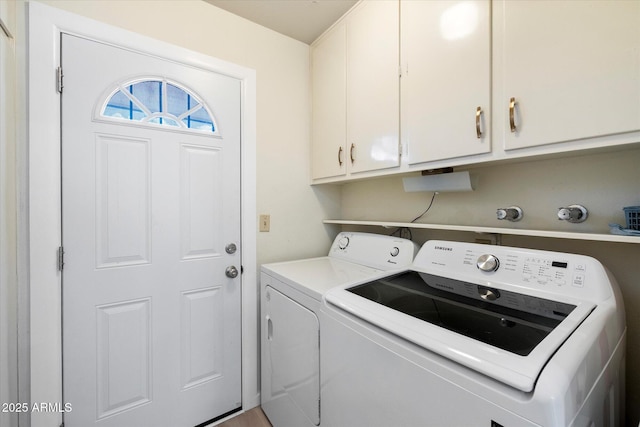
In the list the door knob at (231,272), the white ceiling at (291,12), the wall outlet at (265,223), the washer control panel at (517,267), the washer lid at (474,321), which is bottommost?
the door knob at (231,272)

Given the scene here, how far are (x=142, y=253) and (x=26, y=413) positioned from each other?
771 mm

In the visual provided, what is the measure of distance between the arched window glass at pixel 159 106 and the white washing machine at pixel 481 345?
1.25 m

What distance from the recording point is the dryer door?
1.16 meters

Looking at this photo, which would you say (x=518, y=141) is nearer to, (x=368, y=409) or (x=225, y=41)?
(x=368, y=409)

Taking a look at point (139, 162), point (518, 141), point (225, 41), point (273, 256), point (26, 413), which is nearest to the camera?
point (518, 141)

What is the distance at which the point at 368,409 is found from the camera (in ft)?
2.74

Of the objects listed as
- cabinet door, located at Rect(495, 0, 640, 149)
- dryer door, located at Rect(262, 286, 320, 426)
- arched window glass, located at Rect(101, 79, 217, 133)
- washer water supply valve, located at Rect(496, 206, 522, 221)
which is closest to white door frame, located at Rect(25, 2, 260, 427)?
arched window glass, located at Rect(101, 79, 217, 133)

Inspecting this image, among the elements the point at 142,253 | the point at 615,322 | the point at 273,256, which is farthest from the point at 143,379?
the point at 615,322

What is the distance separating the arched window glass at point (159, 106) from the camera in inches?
52.7

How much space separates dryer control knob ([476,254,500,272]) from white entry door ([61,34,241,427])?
4.36ft

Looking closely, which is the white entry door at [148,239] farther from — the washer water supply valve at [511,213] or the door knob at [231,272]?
the washer water supply valve at [511,213]

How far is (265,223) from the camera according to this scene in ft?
5.87

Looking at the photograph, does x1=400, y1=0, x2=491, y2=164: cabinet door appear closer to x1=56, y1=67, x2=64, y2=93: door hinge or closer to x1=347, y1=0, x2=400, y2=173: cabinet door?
x1=347, y1=0, x2=400, y2=173: cabinet door

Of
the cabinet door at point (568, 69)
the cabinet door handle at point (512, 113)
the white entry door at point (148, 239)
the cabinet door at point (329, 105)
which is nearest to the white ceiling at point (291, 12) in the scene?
the cabinet door at point (329, 105)
